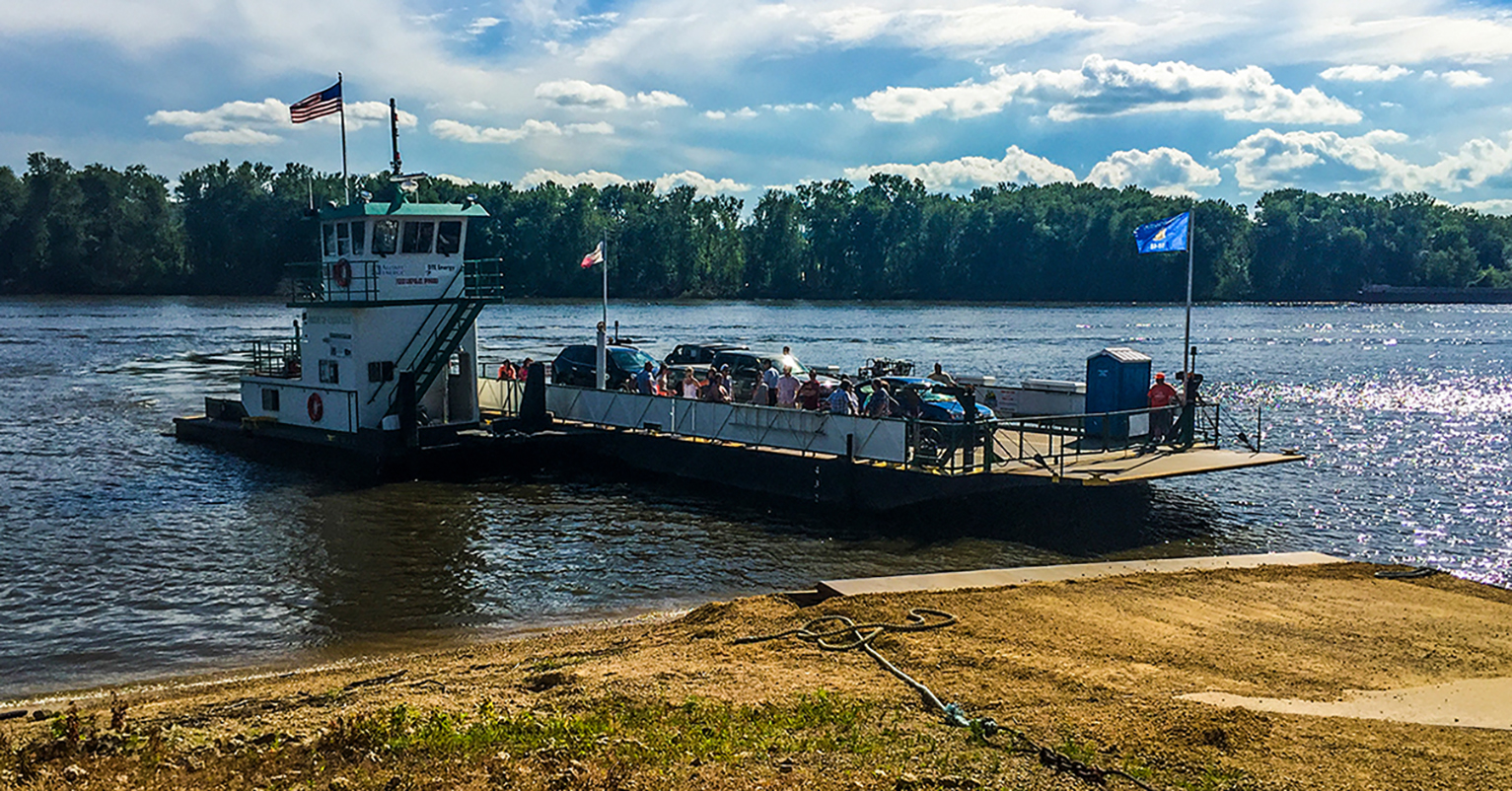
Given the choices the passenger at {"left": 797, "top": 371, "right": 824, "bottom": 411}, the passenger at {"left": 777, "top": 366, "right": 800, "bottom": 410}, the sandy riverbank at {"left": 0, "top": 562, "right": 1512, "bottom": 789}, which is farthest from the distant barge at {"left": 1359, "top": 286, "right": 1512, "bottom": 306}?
the sandy riverbank at {"left": 0, "top": 562, "right": 1512, "bottom": 789}

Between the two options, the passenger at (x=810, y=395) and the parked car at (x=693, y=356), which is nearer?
the passenger at (x=810, y=395)

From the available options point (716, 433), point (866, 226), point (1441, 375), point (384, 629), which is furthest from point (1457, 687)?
point (866, 226)

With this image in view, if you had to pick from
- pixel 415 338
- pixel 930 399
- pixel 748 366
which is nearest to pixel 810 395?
pixel 930 399

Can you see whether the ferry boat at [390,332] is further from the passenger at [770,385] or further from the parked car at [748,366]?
the passenger at [770,385]

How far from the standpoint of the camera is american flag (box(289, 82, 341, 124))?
27.3m

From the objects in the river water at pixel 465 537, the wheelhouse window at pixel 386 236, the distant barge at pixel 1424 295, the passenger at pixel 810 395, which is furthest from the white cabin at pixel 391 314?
the distant barge at pixel 1424 295

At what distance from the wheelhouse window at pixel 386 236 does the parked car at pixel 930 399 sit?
11163mm

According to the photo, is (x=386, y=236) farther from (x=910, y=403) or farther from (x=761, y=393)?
(x=910, y=403)

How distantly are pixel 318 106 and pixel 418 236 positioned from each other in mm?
3945

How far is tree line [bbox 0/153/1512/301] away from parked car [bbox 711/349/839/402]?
308ft

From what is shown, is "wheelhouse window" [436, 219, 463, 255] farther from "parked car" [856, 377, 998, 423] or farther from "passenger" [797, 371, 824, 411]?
"parked car" [856, 377, 998, 423]

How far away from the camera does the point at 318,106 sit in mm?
27484

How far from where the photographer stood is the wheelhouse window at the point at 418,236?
27.0 meters

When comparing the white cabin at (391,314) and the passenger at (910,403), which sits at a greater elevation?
the white cabin at (391,314)
